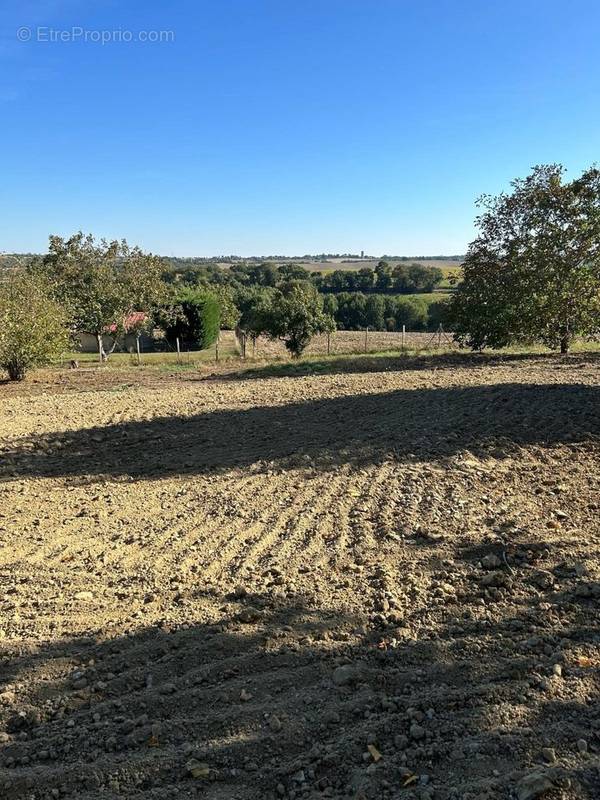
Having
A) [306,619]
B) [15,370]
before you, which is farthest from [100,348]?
[306,619]

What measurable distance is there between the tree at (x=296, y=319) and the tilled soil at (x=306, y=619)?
14.8 metres

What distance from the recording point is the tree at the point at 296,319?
21625 millimetres

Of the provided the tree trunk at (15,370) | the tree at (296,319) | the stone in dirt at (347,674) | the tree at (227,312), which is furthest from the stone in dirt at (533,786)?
the tree at (227,312)

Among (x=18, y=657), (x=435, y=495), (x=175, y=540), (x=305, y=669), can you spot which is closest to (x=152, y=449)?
(x=175, y=540)

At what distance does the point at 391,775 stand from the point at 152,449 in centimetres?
563

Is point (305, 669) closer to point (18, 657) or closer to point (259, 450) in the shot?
point (18, 657)

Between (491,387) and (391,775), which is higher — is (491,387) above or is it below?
above

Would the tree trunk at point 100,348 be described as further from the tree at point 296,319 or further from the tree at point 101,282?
the tree at point 296,319

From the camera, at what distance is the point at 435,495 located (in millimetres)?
5141

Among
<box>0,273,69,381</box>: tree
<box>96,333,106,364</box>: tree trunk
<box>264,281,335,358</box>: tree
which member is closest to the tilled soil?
<box>0,273,69,381</box>: tree

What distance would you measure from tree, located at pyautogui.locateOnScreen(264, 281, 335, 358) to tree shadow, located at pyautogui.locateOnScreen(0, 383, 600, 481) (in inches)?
485

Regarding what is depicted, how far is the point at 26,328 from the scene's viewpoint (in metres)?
15.5

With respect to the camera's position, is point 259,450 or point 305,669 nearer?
point 305,669

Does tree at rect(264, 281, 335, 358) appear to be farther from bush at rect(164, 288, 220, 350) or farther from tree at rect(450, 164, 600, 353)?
bush at rect(164, 288, 220, 350)
